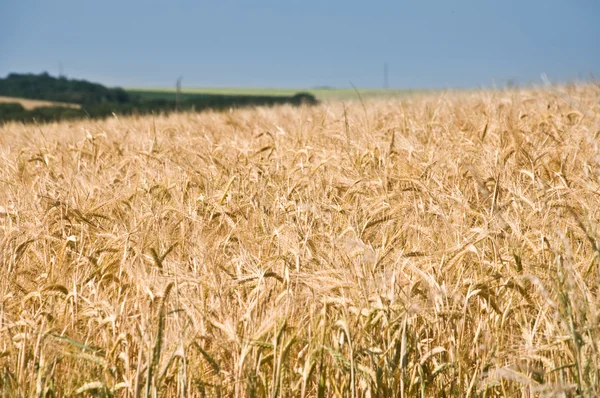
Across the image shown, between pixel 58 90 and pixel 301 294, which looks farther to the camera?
pixel 58 90

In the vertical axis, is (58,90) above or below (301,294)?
above

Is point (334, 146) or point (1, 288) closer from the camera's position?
point (1, 288)

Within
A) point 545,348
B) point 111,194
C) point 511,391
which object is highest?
point 111,194

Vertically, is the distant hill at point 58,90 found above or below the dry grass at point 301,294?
above

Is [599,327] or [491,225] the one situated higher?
[491,225]

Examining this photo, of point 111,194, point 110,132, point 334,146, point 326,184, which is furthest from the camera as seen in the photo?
point 110,132

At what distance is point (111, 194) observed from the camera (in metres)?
3.24

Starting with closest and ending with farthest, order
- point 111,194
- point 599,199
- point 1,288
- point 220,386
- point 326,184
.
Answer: point 220,386
point 1,288
point 599,199
point 111,194
point 326,184

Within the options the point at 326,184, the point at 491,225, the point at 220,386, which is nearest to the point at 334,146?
the point at 326,184

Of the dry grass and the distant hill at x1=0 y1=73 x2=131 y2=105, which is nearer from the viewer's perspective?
the dry grass

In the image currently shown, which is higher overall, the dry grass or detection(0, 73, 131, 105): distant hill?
detection(0, 73, 131, 105): distant hill

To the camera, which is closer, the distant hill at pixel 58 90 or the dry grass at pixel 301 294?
the dry grass at pixel 301 294

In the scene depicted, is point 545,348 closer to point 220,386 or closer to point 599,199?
point 220,386

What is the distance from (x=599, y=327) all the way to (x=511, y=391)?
0.34 m
